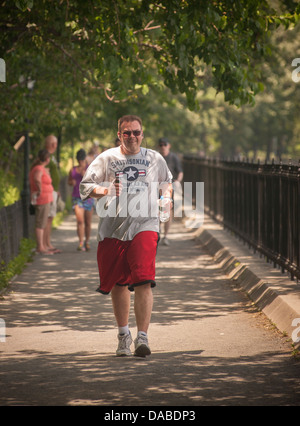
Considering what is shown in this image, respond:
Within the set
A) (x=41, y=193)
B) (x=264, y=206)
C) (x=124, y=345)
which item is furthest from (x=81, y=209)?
(x=124, y=345)

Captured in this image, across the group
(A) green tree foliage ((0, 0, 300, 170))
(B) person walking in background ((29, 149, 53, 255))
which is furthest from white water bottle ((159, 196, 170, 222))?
(B) person walking in background ((29, 149, 53, 255))

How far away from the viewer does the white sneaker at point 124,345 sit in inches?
292

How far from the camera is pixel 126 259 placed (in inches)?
299

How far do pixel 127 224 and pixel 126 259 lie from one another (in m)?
0.31

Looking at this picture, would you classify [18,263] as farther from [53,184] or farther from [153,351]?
[153,351]

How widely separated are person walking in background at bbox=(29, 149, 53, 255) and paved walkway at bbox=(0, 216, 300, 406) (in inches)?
109

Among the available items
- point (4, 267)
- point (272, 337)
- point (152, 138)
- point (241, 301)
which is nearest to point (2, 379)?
point (272, 337)

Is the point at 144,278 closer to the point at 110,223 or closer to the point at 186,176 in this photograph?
the point at 110,223

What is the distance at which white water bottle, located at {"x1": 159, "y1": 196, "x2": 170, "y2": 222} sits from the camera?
7578 mm

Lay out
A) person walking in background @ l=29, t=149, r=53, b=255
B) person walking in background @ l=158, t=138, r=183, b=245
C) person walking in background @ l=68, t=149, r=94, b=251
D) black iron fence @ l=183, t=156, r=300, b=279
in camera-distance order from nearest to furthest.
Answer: black iron fence @ l=183, t=156, r=300, b=279, person walking in background @ l=29, t=149, r=53, b=255, person walking in background @ l=68, t=149, r=94, b=251, person walking in background @ l=158, t=138, r=183, b=245

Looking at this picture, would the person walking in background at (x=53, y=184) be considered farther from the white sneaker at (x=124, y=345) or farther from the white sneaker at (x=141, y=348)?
the white sneaker at (x=141, y=348)

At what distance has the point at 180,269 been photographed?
13336 millimetres

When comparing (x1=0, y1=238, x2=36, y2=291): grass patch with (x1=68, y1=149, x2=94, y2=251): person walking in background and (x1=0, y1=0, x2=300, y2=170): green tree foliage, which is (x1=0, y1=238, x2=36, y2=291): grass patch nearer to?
(x1=68, y1=149, x2=94, y2=251): person walking in background

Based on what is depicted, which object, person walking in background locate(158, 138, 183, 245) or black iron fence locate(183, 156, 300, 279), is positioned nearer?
black iron fence locate(183, 156, 300, 279)
